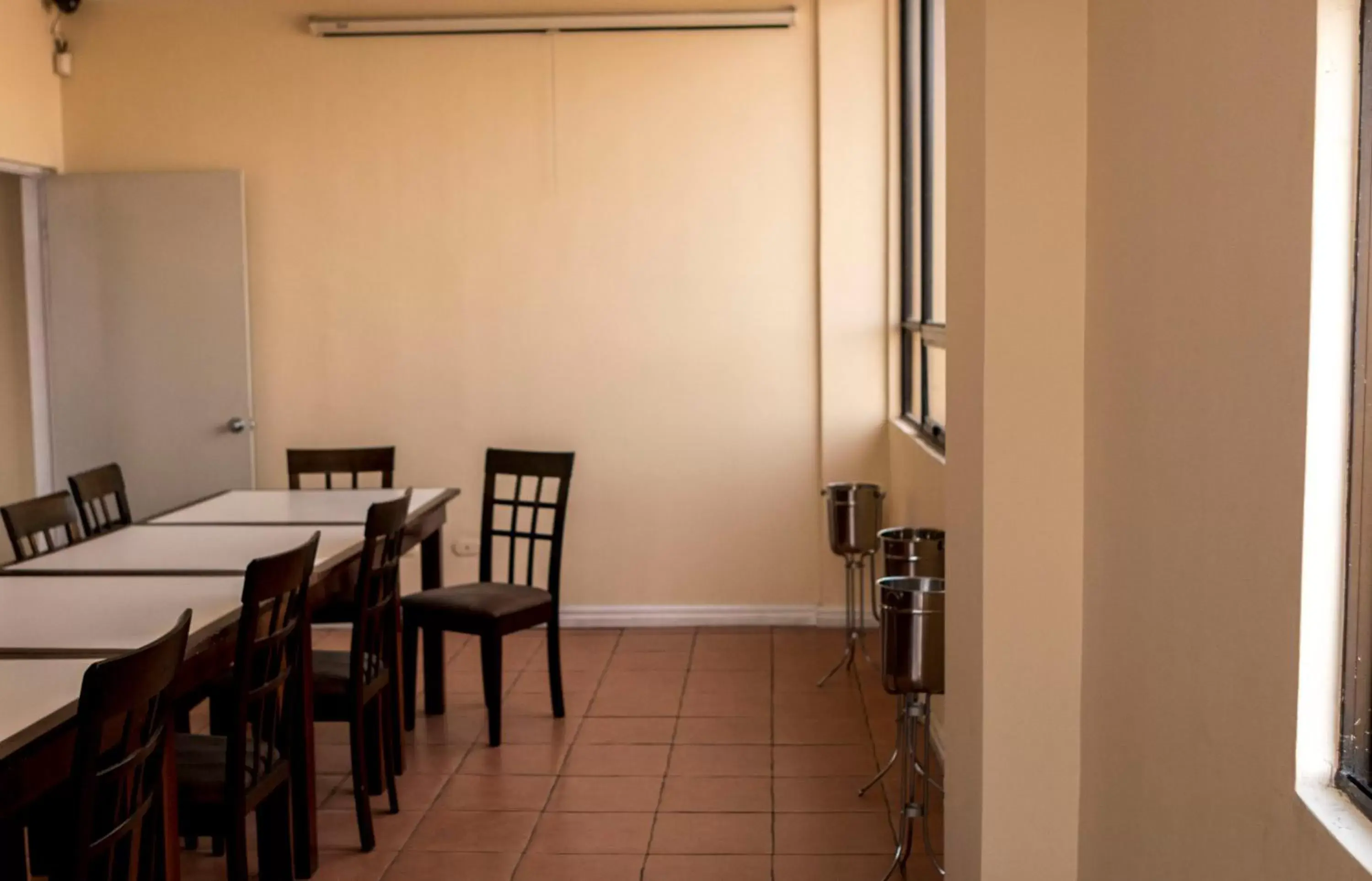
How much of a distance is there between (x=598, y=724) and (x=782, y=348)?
209 centimetres

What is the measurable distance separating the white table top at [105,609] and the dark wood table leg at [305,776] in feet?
0.86

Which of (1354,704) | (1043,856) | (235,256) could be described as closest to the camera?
(1354,704)

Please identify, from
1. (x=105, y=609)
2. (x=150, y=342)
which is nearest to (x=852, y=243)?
(x=150, y=342)

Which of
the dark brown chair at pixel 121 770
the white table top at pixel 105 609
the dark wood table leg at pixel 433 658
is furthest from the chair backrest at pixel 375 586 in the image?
the dark brown chair at pixel 121 770

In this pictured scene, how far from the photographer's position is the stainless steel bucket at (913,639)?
3443 millimetres

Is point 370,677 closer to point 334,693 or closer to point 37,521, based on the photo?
point 334,693

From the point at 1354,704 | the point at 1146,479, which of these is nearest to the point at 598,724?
the point at 1146,479

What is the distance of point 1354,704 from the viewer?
1690 mm

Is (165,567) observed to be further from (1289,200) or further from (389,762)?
(1289,200)

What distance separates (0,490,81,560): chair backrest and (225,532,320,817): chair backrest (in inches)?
35.6

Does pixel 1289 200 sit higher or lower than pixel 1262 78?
lower

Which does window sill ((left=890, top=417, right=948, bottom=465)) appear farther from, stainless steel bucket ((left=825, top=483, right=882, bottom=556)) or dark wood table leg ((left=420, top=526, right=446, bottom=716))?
dark wood table leg ((left=420, top=526, right=446, bottom=716))

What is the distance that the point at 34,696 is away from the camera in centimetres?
255

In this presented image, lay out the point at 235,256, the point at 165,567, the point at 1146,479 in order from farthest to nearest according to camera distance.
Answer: the point at 235,256 → the point at 165,567 → the point at 1146,479
